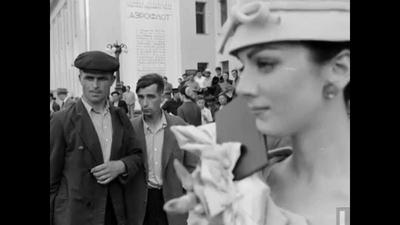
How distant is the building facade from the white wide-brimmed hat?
0.25 metres

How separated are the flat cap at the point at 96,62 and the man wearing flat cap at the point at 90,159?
159 millimetres

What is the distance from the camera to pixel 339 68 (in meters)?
1.03

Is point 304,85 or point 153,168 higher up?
point 304,85

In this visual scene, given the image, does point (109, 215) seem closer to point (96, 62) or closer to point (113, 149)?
point (113, 149)

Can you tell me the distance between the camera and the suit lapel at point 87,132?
1920 millimetres

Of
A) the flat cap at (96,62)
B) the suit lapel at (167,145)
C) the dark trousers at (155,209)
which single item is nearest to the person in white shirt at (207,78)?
the flat cap at (96,62)

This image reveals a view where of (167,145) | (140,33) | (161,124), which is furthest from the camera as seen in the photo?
(161,124)

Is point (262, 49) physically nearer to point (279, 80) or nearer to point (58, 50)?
point (279, 80)

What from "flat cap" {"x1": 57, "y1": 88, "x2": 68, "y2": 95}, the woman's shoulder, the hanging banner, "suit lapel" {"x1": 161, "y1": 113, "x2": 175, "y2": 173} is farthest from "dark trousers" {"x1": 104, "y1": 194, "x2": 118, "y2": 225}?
the woman's shoulder

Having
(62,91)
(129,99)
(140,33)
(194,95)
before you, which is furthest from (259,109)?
(129,99)

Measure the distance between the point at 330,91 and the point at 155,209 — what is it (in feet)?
4.33

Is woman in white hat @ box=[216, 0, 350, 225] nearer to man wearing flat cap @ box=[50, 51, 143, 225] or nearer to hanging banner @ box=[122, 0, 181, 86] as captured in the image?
hanging banner @ box=[122, 0, 181, 86]

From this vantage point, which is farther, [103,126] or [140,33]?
[103,126]
